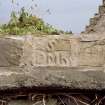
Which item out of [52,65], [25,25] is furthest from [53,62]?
[25,25]

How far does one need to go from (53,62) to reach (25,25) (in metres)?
0.96

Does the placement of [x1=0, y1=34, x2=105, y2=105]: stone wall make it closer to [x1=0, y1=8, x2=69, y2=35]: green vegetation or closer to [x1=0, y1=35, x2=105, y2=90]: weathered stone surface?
[x1=0, y1=35, x2=105, y2=90]: weathered stone surface

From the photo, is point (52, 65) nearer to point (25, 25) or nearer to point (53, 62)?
point (53, 62)

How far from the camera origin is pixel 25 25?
182 inches

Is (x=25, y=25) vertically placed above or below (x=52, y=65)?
above

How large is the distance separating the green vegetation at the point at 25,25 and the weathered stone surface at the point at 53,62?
15.3 inches

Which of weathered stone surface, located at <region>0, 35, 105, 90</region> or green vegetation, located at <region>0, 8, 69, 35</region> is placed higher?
green vegetation, located at <region>0, 8, 69, 35</region>

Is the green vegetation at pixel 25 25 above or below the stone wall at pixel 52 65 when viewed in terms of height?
above

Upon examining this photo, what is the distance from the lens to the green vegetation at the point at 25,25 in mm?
4316

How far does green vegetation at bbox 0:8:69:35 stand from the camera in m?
4.32

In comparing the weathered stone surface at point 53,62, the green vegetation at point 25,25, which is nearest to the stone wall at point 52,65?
the weathered stone surface at point 53,62

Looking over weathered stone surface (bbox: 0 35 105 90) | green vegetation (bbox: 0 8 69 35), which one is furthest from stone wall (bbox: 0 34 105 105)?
green vegetation (bbox: 0 8 69 35)

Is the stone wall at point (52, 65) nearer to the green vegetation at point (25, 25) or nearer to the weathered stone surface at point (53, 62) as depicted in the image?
the weathered stone surface at point (53, 62)

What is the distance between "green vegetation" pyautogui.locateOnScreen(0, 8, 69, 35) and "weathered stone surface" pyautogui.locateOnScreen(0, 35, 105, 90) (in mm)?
389
